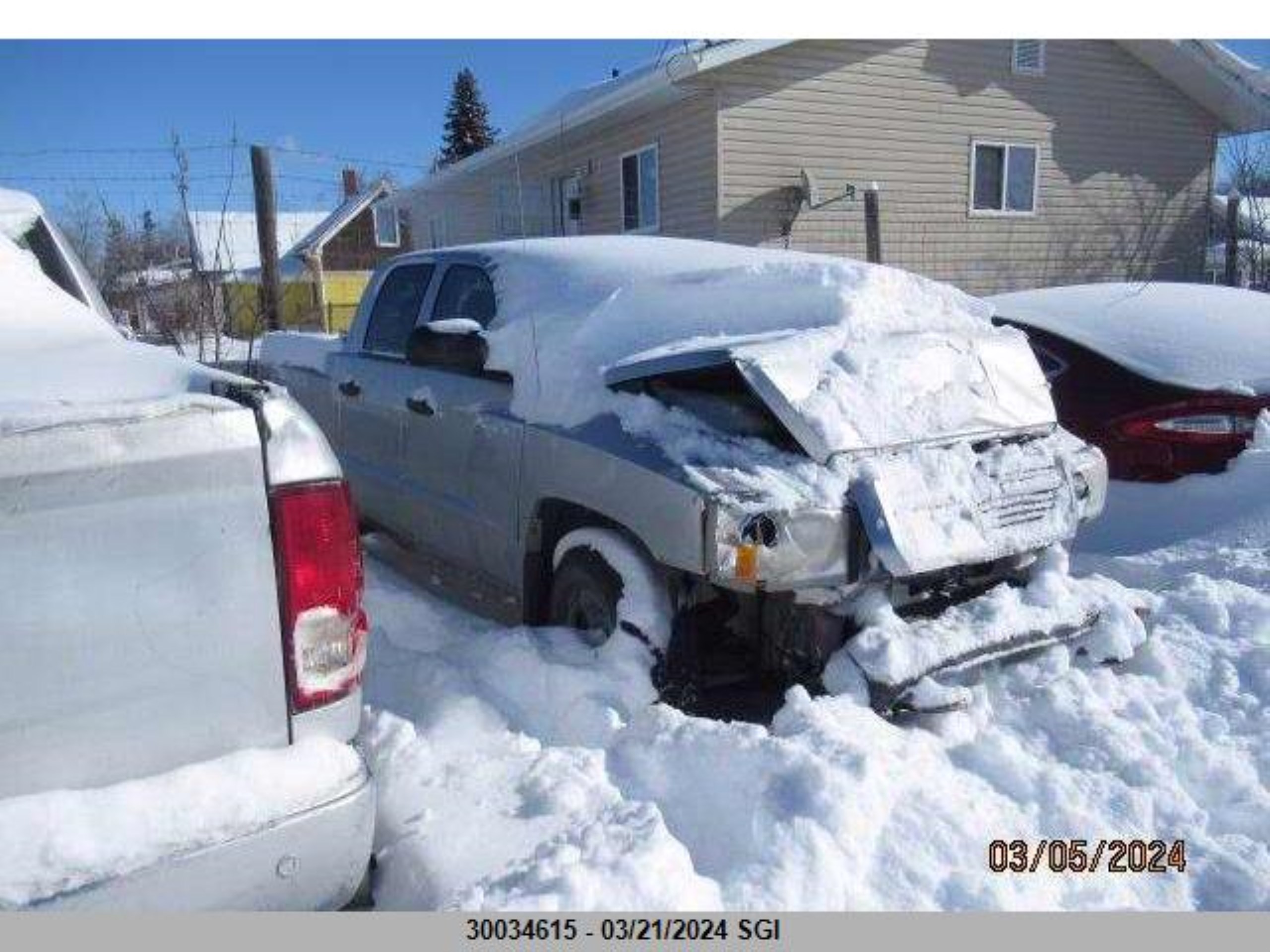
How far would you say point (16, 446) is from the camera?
59.9 inches

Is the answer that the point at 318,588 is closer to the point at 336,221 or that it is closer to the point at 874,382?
the point at 874,382

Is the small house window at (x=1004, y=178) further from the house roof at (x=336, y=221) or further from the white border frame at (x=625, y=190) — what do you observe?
the house roof at (x=336, y=221)

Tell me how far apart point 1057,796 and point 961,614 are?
68cm

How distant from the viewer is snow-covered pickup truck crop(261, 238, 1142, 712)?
9.46ft

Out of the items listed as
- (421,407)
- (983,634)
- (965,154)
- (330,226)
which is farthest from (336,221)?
(983,634)

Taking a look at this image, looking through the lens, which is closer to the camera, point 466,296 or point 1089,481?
point 1089,481

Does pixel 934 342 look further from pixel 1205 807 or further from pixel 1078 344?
pixel 1078 344

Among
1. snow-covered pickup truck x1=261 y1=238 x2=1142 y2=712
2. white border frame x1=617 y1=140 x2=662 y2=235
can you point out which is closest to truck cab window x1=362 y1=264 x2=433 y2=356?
snow-covered pickup truck x1=261 y1=238 x2=1142 y2=712

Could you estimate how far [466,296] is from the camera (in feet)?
14.4

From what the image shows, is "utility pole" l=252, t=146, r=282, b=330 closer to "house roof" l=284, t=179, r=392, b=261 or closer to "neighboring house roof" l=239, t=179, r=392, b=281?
"neighboring house roof" l=239, t=179, r=392, b=281

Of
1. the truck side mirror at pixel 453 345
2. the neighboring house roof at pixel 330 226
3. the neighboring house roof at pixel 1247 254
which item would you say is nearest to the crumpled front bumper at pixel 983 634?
the truck side mirror at pixel 453 345

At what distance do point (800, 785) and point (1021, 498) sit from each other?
136 cm

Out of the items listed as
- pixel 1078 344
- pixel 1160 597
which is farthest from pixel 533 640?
pixel 1078 344
